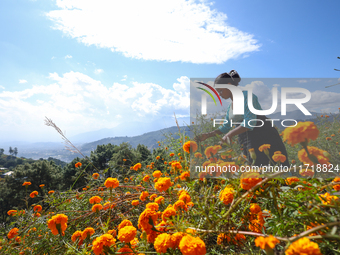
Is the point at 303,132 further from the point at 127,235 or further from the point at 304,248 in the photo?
the point at 127,235

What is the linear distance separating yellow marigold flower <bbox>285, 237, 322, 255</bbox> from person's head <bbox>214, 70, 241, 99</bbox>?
0.80 metres

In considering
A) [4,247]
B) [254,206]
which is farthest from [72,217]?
[254,206]

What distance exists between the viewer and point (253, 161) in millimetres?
927

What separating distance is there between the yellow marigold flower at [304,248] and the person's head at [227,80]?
801mm

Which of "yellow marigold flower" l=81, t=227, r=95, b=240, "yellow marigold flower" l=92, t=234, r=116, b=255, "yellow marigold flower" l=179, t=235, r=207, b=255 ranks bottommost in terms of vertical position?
"yellow marigold flower" l=81, t=227, r=95, b=240

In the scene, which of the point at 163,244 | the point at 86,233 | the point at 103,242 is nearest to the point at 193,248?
the point at 163,244

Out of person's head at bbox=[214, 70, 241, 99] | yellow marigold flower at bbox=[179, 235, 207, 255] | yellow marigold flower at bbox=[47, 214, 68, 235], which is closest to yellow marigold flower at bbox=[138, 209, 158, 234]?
yellow marigold flower at bbox=[179, 235, 207, 255]

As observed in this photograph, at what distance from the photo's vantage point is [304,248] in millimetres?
438

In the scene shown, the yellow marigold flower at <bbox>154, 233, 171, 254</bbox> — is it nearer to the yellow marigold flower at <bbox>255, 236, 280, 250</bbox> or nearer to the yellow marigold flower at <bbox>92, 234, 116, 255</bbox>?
the yellow marigold flower at <bbox>92, 234, 116, 255</bbox>

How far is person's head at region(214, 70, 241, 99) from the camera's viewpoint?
1.07 metres

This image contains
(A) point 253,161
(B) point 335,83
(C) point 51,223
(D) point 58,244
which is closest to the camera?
(B) point 335,83

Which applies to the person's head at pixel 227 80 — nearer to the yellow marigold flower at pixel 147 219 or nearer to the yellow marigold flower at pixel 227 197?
the yellow marigold flower at pixel 227 197

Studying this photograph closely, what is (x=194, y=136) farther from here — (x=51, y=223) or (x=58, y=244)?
(x=58, y=244)

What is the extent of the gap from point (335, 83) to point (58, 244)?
7.13ft
